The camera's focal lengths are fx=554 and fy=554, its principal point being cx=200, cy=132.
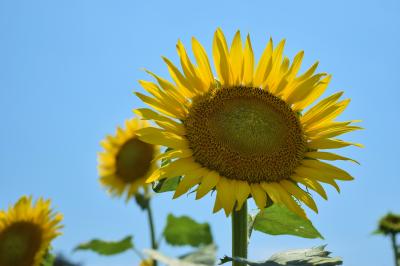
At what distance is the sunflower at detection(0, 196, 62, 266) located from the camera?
7031mm

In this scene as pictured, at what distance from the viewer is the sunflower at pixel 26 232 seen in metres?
7.03

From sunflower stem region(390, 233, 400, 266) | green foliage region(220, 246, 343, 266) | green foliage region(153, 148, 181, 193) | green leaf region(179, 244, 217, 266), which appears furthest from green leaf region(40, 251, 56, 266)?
sunflower stem region(390, 233, 400, 266)

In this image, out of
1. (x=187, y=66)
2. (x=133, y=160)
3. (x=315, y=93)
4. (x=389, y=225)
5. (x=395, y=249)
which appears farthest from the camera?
(x=389, y=225)

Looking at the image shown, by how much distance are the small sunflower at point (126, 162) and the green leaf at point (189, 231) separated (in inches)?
58.4

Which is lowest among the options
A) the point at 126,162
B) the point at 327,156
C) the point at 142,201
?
the point at 327,156

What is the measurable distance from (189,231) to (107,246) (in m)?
1.03

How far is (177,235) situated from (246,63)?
3911 mm

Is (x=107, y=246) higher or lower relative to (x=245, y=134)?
lower

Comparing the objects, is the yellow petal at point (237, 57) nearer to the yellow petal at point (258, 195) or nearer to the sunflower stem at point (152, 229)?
the yellow petal at point (258, 195)

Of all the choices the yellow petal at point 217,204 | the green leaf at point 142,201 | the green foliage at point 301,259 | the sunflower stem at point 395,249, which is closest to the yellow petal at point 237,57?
the yellow petal at point 217,204

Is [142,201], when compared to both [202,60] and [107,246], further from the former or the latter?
[202,60]

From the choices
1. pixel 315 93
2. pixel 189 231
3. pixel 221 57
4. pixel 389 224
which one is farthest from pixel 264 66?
pixel 389 224

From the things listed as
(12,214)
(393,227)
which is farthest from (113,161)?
(393,227)

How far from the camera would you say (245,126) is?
3.57m
